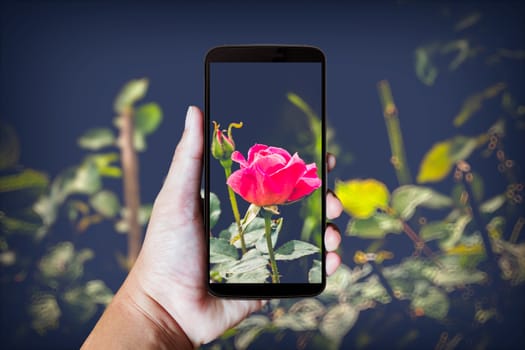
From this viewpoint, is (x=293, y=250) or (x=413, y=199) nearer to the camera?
(x=293, y=250)

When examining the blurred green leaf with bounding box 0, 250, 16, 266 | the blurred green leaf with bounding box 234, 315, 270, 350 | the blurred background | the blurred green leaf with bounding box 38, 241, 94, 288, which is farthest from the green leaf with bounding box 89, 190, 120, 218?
the blurred green leaf with bounding box 234, 315, 270, 350

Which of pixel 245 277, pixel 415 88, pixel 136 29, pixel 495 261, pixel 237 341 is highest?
pixel 136 29

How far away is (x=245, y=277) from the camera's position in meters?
0.68

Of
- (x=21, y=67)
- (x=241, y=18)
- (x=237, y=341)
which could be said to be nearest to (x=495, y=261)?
(x=237, y=341)

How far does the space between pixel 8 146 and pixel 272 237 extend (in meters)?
0.86

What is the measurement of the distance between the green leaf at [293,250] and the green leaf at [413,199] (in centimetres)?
63

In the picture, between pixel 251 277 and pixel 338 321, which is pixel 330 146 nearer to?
pixel 338 321

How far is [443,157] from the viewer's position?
50.8 inches

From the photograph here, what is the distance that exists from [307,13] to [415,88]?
33 centimetres

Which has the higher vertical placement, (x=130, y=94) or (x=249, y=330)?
(x=130, y=94)

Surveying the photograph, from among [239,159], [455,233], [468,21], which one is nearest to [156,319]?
[239,159]

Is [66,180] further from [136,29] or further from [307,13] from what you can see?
[307,13]

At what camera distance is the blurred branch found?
1275mm

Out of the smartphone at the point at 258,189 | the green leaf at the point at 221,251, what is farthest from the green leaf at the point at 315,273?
the green leaf at the point at 221,251
